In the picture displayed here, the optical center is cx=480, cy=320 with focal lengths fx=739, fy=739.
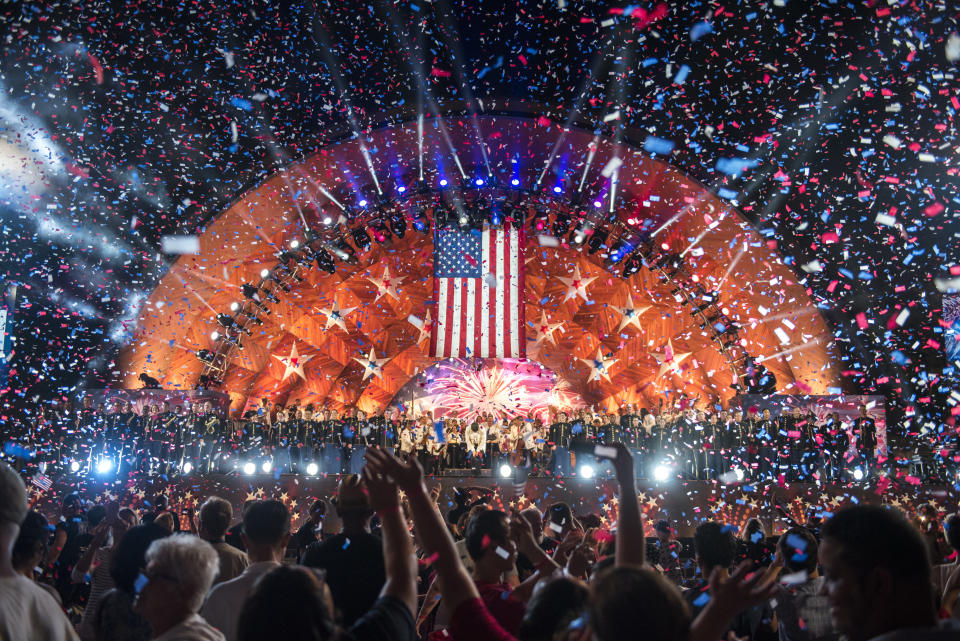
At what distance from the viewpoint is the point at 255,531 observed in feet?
10.6

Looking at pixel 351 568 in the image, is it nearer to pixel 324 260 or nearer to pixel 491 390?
pixel 324 260

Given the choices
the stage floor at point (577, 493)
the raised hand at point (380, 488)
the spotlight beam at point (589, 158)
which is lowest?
the raised hand at point (380, 488)

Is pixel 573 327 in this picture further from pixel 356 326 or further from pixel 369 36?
pixel 369 36

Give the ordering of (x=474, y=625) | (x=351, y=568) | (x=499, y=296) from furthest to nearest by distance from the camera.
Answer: (x=499, y=296) → (x=351, y=568) → (x=474, y=625)

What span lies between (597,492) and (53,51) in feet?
43.2

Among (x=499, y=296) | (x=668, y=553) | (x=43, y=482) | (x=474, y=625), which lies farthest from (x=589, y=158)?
(x=474, y=625)

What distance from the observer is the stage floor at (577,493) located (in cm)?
1191

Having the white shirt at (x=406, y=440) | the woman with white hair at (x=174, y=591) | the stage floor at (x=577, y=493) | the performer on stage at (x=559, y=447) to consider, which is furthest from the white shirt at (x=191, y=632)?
the white shirt at (x=406, y=440)

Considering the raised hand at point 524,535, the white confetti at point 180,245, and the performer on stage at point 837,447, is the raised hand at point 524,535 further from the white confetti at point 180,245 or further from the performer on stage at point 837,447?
the white confetti at point 180,245

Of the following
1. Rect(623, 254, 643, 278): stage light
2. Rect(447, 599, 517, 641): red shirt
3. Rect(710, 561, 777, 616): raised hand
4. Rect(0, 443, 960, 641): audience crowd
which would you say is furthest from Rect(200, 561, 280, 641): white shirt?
Rect(623, 254, 643, 278): stage light

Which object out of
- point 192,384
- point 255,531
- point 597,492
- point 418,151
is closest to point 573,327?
point 418,151

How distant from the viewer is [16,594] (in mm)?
2135

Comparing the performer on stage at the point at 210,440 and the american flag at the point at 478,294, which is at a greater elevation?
the american flag at the point at 478,294

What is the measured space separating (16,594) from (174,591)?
0.45 meters
